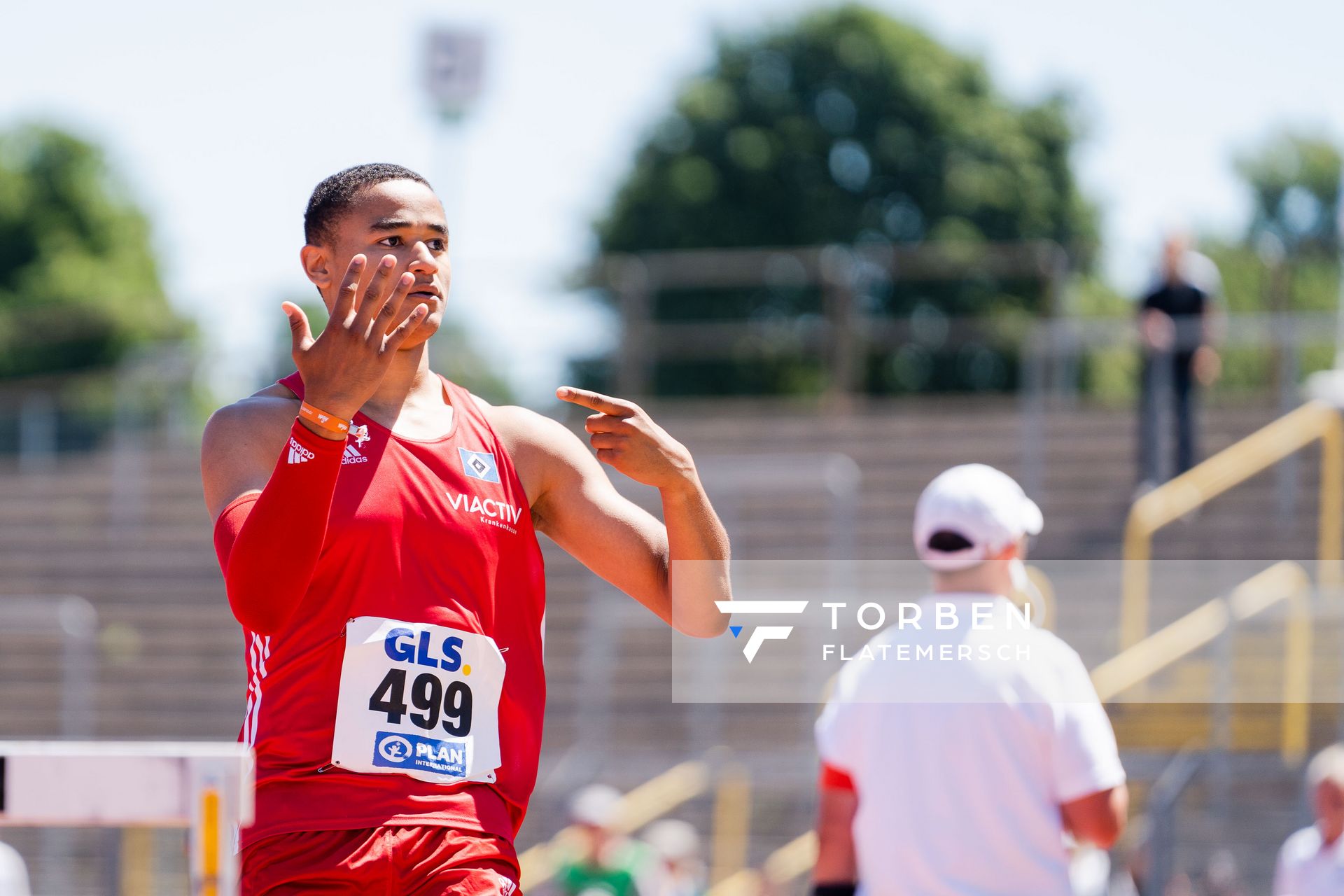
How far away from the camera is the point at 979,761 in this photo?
382 cm

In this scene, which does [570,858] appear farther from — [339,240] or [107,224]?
[107,224]

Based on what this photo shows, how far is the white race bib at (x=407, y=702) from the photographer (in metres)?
2.95

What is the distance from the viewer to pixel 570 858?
9.71 m

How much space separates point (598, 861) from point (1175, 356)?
18.7ft

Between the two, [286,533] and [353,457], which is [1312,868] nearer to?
[353,457]

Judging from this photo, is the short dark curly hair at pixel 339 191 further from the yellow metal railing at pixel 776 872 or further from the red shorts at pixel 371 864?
the yellow metal railing at pixel 776 872

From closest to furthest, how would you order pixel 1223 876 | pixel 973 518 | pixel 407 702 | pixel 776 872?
pixel 407 702 < pixel 973 518 < pixel 1223 876 < pixel 776 872

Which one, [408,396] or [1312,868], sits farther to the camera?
[1312,868]

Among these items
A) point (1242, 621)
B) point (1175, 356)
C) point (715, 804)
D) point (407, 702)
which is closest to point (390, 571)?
point (407, 702)

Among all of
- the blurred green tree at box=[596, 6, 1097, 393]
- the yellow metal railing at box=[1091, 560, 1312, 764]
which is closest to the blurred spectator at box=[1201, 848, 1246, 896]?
the yellow metal railing at box=[1091, 560, 1312, 764]

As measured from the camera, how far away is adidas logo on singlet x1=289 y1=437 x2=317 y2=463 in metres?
2.70

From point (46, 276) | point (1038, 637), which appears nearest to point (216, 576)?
point (1038, 637)

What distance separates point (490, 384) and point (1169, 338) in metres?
7.58

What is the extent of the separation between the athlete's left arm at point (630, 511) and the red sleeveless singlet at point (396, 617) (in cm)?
18
